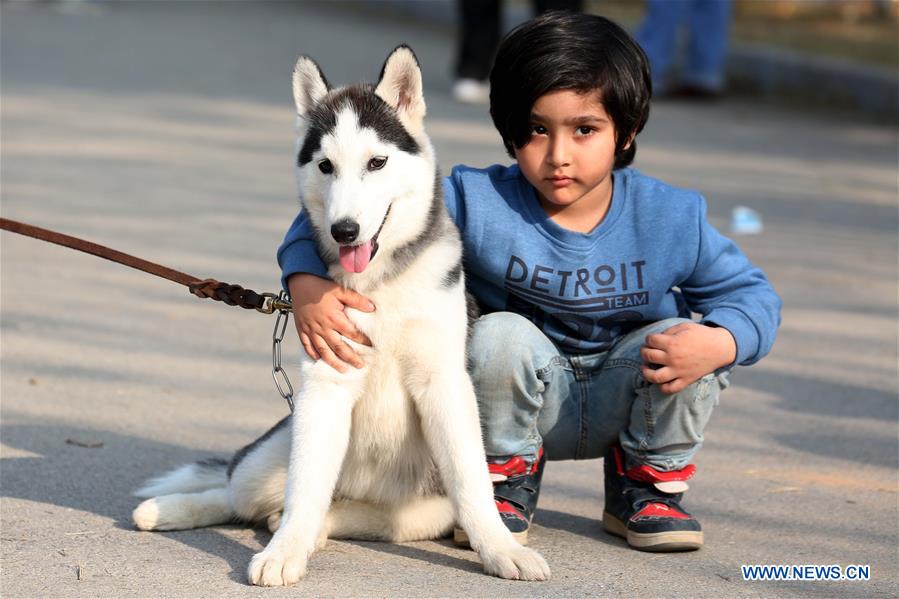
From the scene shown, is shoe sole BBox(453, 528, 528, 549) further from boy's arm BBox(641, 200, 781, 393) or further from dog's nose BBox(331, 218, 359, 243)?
dog's nose BBox(331, 218, 359, 243)

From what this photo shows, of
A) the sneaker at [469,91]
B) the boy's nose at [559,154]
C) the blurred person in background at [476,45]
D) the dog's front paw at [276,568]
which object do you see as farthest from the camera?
the sneaker at [469,91]

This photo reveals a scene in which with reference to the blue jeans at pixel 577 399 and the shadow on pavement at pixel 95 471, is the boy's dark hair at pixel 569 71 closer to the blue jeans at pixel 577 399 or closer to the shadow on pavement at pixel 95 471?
the blue jeans at pixel 577 399

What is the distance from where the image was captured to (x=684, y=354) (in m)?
3.45

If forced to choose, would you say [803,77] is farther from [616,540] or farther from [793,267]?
[616,540]

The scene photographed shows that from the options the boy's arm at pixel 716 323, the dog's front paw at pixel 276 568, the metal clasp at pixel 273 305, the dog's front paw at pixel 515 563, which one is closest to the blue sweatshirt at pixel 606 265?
the boy's arm at pixel 716 323

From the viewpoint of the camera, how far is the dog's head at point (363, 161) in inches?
125

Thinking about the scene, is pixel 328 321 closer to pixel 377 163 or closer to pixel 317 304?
pixel 317 304

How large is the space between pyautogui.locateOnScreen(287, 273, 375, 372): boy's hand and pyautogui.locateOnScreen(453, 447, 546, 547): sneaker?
1.72 ft

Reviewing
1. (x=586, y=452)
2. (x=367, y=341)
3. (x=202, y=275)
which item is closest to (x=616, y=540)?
(x=586, y=452)

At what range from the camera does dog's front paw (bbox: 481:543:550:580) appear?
10.5 ft

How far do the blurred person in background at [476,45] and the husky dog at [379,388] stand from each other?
7.57 m

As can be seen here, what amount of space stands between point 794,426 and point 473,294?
1.58 m

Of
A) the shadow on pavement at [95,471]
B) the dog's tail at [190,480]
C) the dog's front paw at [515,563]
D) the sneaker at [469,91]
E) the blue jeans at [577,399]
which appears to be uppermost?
the blue jeans at [577,399]

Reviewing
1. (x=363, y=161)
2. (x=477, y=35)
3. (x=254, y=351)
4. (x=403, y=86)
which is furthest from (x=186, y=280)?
(x=477, y=35)
